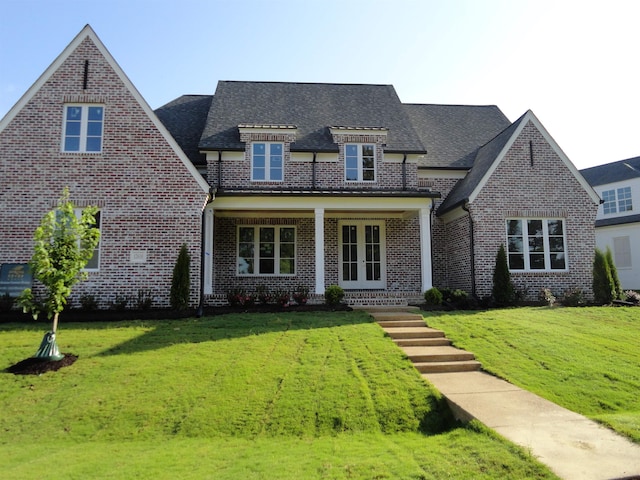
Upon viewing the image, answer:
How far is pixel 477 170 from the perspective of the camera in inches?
615

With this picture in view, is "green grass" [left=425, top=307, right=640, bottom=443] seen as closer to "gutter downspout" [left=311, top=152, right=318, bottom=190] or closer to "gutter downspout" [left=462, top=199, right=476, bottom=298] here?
"gutter downspout" [left=462, top=199, right=476, bottom=298]

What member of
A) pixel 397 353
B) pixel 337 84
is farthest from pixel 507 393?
pixel 337 84

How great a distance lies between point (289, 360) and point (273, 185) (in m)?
8.79

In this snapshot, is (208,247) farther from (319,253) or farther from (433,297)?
(433,297)

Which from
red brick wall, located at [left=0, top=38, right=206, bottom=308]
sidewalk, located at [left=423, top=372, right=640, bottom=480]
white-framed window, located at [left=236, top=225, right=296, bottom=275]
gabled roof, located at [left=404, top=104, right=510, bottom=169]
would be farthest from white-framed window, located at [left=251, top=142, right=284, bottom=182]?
sidewalk, located at [left=423, top=372, right=640, bottom=480]

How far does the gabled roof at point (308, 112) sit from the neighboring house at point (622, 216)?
1403 centimetres

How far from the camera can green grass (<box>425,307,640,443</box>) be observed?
20.7ft

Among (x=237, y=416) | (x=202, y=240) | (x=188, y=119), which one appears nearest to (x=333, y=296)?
(x=202, y=240)

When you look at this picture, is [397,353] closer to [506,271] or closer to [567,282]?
[506,271]

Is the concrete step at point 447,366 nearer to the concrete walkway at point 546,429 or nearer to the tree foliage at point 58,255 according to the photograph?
the concrete walkway at point 546,429

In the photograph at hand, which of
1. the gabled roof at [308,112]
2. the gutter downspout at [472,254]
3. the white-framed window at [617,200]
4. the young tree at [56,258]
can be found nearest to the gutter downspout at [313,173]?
the gabled roof at [308,112]

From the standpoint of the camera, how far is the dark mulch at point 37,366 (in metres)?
7.46

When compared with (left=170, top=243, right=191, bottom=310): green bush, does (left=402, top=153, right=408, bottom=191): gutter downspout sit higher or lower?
higher

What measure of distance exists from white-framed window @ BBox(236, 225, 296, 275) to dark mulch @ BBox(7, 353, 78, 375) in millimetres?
7989
